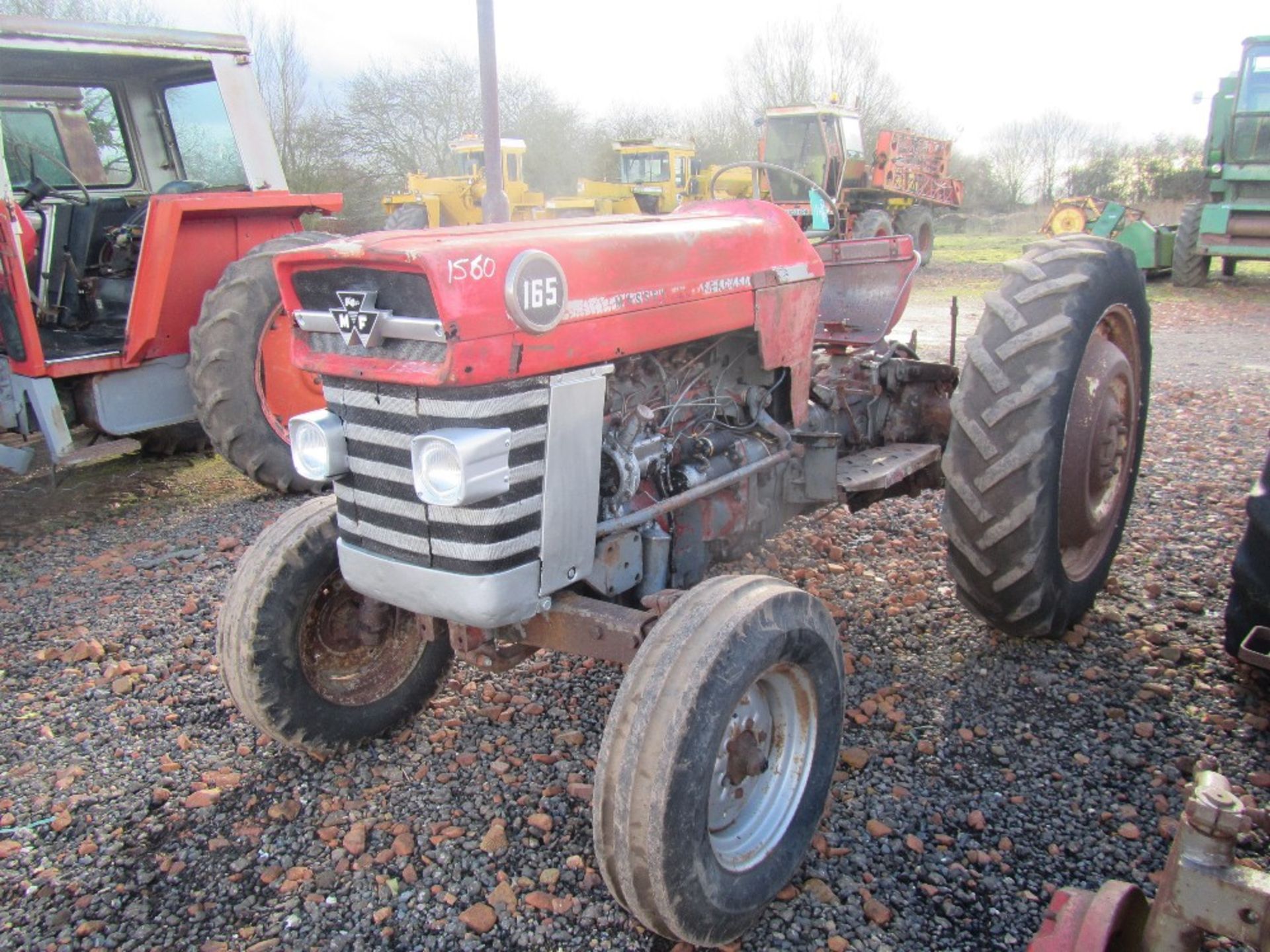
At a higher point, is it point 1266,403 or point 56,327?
point 56,327

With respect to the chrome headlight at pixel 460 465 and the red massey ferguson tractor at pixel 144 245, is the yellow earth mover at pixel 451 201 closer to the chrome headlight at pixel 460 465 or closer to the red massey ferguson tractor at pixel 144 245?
the red massey ferguson tractor at pixel 144 245

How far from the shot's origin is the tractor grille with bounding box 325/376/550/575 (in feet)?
6.86

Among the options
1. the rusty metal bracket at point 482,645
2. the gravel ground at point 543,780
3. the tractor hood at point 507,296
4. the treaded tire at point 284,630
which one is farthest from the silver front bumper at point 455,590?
the gravel ground at point 543,780

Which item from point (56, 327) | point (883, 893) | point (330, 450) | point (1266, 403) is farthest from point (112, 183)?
point (1266, 403)

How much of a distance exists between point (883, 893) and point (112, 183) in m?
5.98

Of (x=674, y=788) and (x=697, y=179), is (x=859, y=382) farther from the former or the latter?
(x=697, y=179)

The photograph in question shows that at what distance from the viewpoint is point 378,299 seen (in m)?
2.12

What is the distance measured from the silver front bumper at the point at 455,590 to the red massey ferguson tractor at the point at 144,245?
9.52 feet

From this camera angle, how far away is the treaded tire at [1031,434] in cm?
290

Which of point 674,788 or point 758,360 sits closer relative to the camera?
point 674,788

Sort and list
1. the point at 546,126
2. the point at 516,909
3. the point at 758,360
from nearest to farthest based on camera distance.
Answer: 1. the point at 516,909
2. the point at 758,360
3. the point at 546,126

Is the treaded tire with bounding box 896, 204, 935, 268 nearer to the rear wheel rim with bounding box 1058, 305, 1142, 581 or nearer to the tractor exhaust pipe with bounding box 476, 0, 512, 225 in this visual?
the tractor exhaust pipe with bounding box 476, 0, 512, 225

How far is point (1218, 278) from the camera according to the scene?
1362 cm

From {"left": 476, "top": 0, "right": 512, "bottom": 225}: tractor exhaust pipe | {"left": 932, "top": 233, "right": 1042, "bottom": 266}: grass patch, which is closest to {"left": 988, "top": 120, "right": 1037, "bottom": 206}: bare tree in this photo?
{"left": 932, "top": 233, "right": 1042, "bottom": 266}: grass patch
